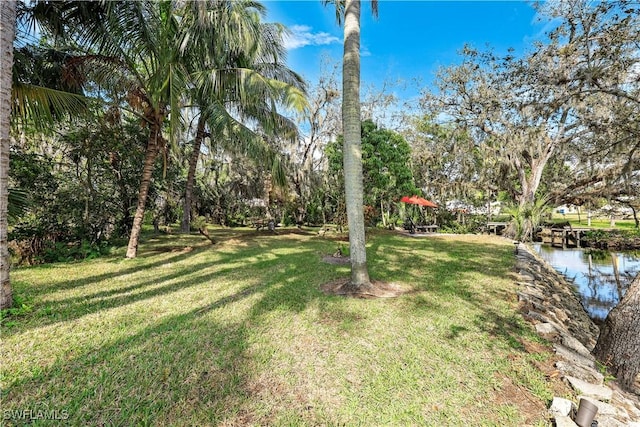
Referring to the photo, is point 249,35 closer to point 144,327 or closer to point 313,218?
point 144,327

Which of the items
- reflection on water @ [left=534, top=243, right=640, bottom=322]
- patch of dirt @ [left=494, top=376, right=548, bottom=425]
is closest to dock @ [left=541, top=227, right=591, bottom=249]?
reflection on water @ [left=534, top=243, right=640, bottom=322]

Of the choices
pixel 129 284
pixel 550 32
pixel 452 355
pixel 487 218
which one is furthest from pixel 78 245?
pixel 487 218

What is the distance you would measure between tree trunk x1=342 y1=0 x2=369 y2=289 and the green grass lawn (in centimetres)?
76

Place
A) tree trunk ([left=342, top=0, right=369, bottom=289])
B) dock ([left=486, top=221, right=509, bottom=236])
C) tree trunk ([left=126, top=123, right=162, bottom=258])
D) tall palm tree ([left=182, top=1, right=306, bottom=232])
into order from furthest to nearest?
dock ([left=486, top=221, right=509, bottom=236]) < tall palm tree ([left=182, top=1, right=306, bottom=232]) < tree trunk ([left=126, top=123, right=162, bottom=258]) < tree trunk ([left=342, top=0, right=369, bottom=289])

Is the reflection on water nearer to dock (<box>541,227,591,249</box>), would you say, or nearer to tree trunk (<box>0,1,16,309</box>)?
dock (<box>541,227,591,249</box>)

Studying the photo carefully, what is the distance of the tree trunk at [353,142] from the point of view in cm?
459

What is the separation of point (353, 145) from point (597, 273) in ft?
41.2

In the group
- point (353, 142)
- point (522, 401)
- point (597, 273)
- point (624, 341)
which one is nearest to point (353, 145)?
point (353, 142)

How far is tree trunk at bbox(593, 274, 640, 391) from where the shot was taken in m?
3.21

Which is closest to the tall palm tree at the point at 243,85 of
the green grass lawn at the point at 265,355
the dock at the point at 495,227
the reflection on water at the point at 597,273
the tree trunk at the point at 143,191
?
the tree trunk at the point at 143,191

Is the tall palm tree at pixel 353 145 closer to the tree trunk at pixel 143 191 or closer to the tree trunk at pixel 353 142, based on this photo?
the tree trunk at pixel 353 142

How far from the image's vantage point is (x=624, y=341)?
3295mm

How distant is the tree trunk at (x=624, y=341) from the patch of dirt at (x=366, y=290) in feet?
8.00

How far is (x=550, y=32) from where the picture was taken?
27.2 feet
